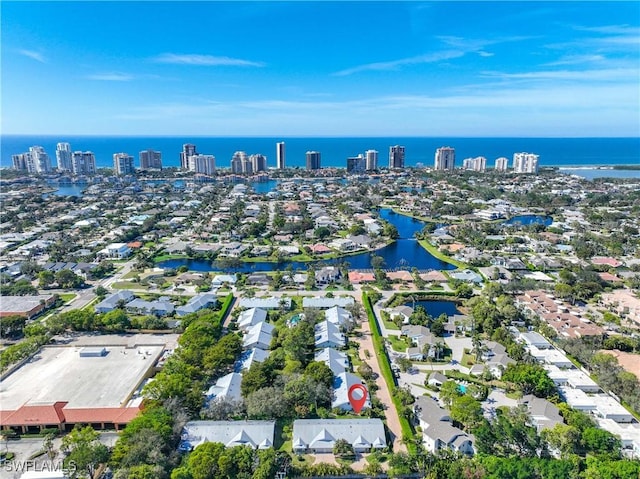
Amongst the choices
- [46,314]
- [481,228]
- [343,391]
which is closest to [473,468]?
[343,391]

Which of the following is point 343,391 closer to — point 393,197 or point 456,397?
point 456,397

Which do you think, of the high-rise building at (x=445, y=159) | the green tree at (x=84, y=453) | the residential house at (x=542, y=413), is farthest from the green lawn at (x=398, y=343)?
the high-rise building at (x=445, y=159)

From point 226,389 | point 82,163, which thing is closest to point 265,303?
point 226,389

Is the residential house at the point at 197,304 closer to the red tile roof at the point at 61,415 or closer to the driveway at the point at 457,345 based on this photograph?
the red tile roof at the point at 61,415

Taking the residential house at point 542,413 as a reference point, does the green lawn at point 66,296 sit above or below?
below

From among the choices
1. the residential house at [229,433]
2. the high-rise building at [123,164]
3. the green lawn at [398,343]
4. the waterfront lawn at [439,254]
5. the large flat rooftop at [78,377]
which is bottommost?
the large flat rooftop at [78,377]

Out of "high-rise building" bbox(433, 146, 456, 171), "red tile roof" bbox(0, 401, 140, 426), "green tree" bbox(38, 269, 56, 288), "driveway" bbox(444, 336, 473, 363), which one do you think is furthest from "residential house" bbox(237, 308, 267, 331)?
"high-rise building" bbox(433, 146, 456, 171)
